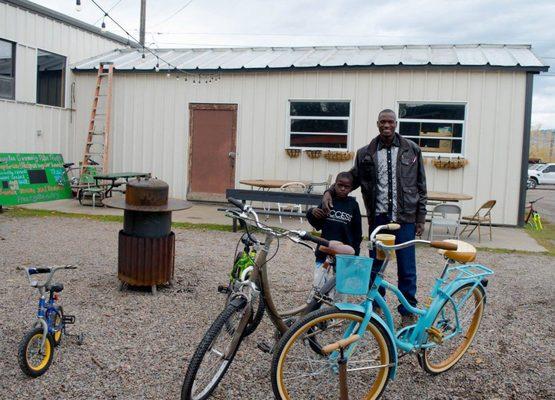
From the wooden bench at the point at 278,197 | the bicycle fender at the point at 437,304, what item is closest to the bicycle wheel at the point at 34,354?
the bicycle fender at the point at 437,304

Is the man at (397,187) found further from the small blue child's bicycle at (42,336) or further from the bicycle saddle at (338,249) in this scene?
the small blue child's bicycle at (42,336)

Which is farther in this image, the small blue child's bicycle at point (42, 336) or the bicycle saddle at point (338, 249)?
the small blue child's bicycle at point (42, 336)

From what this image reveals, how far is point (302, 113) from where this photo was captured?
12.4m

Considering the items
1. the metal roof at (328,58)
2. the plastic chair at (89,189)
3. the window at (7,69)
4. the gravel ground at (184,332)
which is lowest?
the gravel ground at (184,332)

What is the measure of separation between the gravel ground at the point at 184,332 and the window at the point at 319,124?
16.0ft

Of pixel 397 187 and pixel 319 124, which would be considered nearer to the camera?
pixel 397 187

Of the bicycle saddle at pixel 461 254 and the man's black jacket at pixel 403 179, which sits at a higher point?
the man's black jacket at pixel 403 179

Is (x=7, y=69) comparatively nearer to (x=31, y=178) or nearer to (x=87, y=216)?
(x=31, y=178)

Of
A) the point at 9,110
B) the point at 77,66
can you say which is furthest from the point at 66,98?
the point at 9,110

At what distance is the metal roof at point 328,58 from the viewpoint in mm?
11602

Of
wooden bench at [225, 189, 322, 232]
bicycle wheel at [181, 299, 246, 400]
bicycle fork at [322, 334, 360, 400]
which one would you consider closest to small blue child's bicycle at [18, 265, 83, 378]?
bicycle wheel at [181, 299, 246, 400]

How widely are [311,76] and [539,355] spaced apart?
8.96 m

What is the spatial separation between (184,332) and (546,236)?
8.49m

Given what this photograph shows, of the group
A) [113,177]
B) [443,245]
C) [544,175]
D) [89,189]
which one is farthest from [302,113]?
[544,175]
